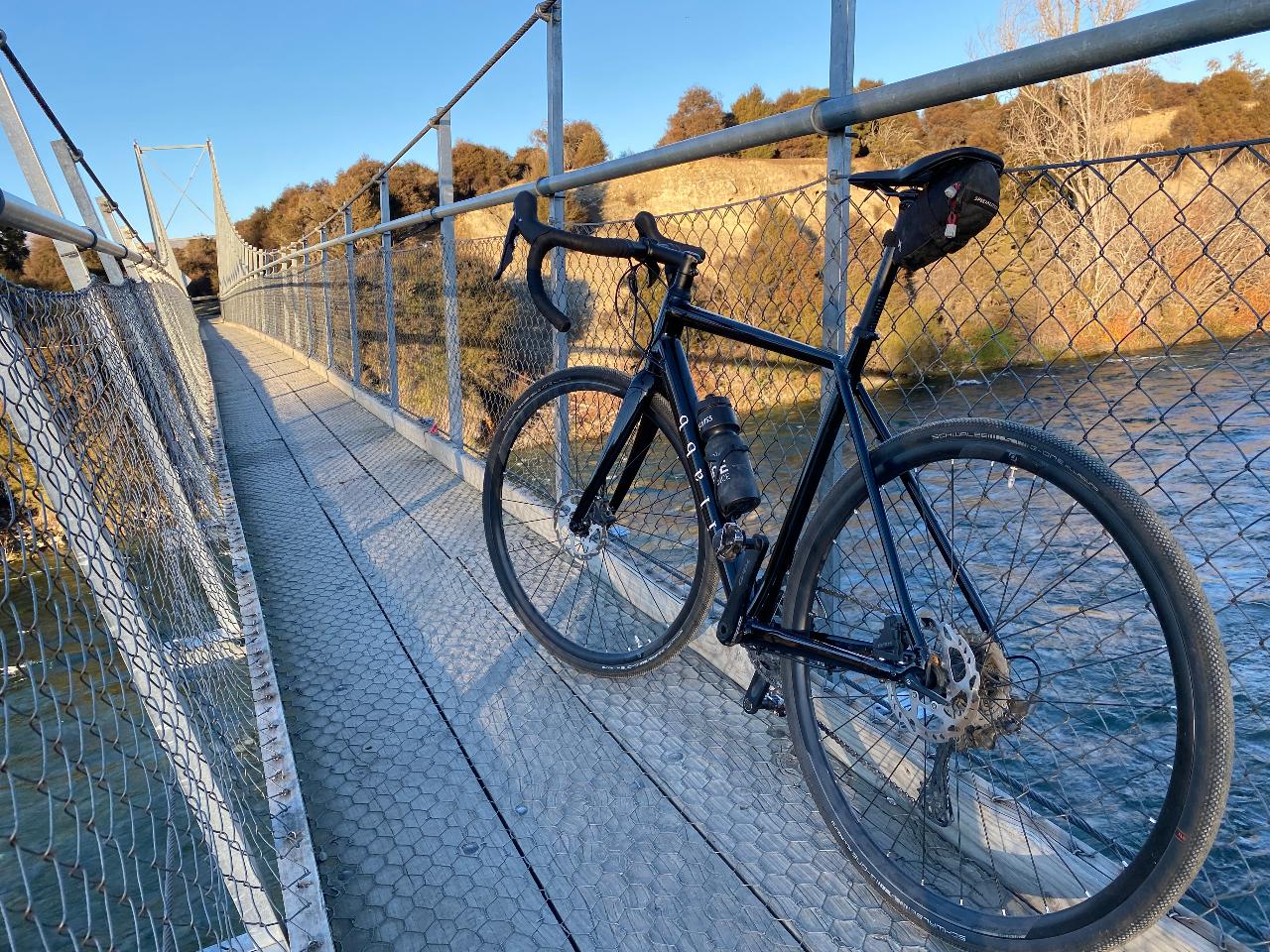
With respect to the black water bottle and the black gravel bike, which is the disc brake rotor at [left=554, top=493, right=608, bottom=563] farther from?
the black water bottle

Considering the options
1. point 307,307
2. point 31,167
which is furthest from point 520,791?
point 307,307

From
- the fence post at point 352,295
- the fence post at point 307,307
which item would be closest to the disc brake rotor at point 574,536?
the fence post at point 352,295

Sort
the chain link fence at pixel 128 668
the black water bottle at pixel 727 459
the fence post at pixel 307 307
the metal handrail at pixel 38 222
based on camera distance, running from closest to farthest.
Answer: the chain link fence at pixel 128 668 → the metal handrail at pixel 38 222 → the black water bottle at pixel 727 459 → the fence post at pixel 307 307

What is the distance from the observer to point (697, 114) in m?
31.7

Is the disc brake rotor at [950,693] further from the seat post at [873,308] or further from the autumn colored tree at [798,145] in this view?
the autumn colored tree at [798,145]

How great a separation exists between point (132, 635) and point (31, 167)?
1934 millimetres

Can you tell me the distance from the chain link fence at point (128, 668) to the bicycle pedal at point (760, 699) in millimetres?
1015

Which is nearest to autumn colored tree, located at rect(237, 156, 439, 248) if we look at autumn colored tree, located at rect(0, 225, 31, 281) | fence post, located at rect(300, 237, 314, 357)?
fence post, located at rect(300, 237, 314, 357)

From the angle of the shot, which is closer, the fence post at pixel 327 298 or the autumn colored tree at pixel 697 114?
the fence post at pixel 327 298

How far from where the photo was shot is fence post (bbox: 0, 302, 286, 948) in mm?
1326

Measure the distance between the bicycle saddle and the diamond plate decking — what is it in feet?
4.32

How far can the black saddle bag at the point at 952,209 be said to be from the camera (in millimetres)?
1342

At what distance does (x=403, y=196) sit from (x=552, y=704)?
89.5 ft

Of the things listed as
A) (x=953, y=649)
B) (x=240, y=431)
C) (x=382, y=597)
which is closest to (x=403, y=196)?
(x=240, y=431)
